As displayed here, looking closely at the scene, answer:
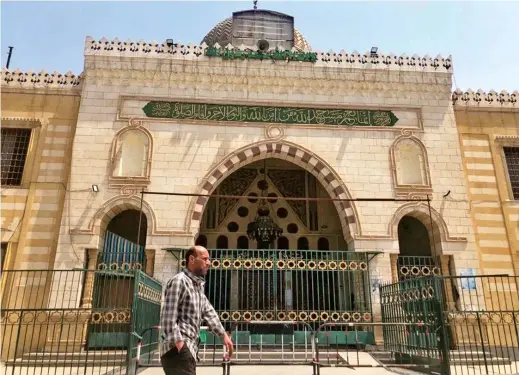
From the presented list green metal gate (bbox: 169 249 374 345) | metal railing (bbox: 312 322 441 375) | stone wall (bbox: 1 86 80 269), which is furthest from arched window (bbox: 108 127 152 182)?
metal railing (bbox: 312 322 441 375)

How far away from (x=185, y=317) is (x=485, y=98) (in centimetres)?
1169

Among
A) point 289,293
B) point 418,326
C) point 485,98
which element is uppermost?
point 485,98

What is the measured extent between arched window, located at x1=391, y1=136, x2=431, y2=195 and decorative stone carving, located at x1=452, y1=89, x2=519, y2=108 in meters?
2.00

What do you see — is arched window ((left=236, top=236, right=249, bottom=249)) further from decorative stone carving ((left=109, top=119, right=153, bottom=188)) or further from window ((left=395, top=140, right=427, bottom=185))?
window ((left=395, top=140, right=427, bottom=185))

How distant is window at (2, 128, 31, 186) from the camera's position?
10469mm

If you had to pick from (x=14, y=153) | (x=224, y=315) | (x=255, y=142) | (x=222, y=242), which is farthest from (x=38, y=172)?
(x=224, y=315)

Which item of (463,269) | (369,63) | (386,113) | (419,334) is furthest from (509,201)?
(419,334)

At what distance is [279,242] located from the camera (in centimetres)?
1200

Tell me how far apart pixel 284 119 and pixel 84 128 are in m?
5.12

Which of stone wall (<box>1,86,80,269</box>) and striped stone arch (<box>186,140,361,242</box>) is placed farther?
striped stone arch (<box>186,140,361,242</box>)

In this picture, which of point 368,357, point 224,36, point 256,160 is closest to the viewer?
point 368,357

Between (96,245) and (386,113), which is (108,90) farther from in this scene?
(386,113)

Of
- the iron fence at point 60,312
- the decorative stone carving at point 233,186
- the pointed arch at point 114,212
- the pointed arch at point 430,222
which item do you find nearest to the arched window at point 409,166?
the pointed arch at point 430,222

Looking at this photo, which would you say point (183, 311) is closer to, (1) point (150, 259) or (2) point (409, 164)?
(1) point (150, 259)
